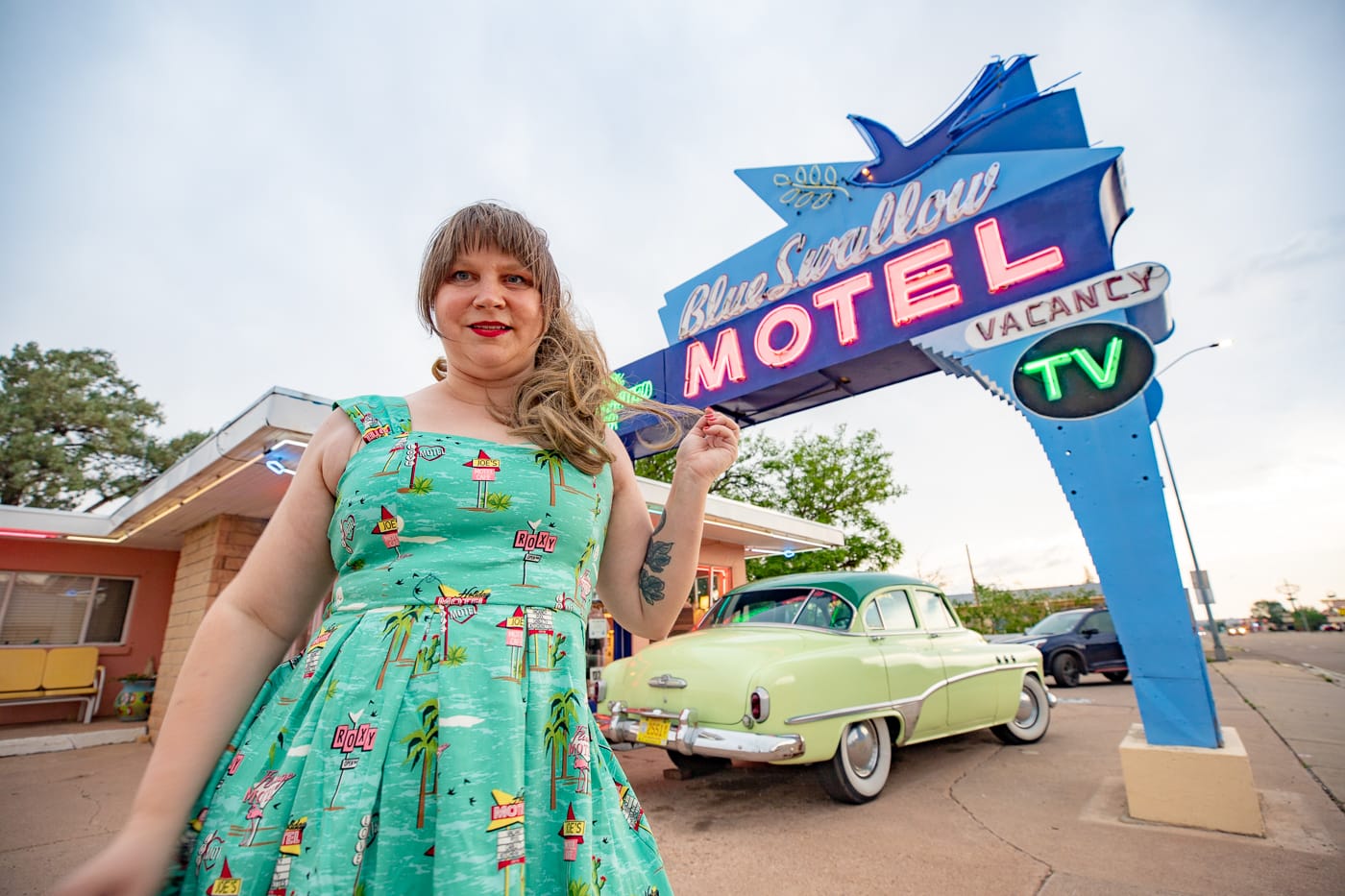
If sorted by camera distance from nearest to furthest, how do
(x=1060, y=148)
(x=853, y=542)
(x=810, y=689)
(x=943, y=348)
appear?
(x=810, y=689) < (x=943, y=348) < (x=1060, y=148) < (x=853, y=542)

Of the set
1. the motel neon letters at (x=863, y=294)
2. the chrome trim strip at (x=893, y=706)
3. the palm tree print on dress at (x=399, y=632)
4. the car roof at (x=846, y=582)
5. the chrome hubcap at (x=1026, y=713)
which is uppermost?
the motel neon letters at (x=863, y=294)

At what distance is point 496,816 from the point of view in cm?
84

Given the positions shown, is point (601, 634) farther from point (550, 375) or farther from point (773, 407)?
point (550, 375)

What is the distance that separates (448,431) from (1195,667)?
185 inches

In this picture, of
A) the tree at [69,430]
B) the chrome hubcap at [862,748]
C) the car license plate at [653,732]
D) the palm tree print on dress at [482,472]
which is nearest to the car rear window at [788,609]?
the chrome hubcap at [862,748]

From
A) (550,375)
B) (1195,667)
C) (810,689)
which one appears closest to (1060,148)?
(1195,667)

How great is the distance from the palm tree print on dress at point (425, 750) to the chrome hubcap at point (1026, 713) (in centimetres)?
743

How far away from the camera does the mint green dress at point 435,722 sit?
2.66ft

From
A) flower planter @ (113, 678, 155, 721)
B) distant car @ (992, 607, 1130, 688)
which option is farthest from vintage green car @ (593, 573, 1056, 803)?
flower planter @ (113, 678, 155, 721)

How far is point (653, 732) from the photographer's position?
4488 millimetres

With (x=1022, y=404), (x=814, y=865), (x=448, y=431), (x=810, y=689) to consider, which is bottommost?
(x=814, y=865)

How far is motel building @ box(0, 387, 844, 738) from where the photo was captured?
5.88m

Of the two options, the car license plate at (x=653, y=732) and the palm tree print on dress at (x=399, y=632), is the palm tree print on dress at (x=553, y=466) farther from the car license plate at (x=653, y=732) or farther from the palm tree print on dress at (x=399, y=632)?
the car license plate at (x=653, y=732)

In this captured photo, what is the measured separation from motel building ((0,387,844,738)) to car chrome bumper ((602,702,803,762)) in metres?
2.54
